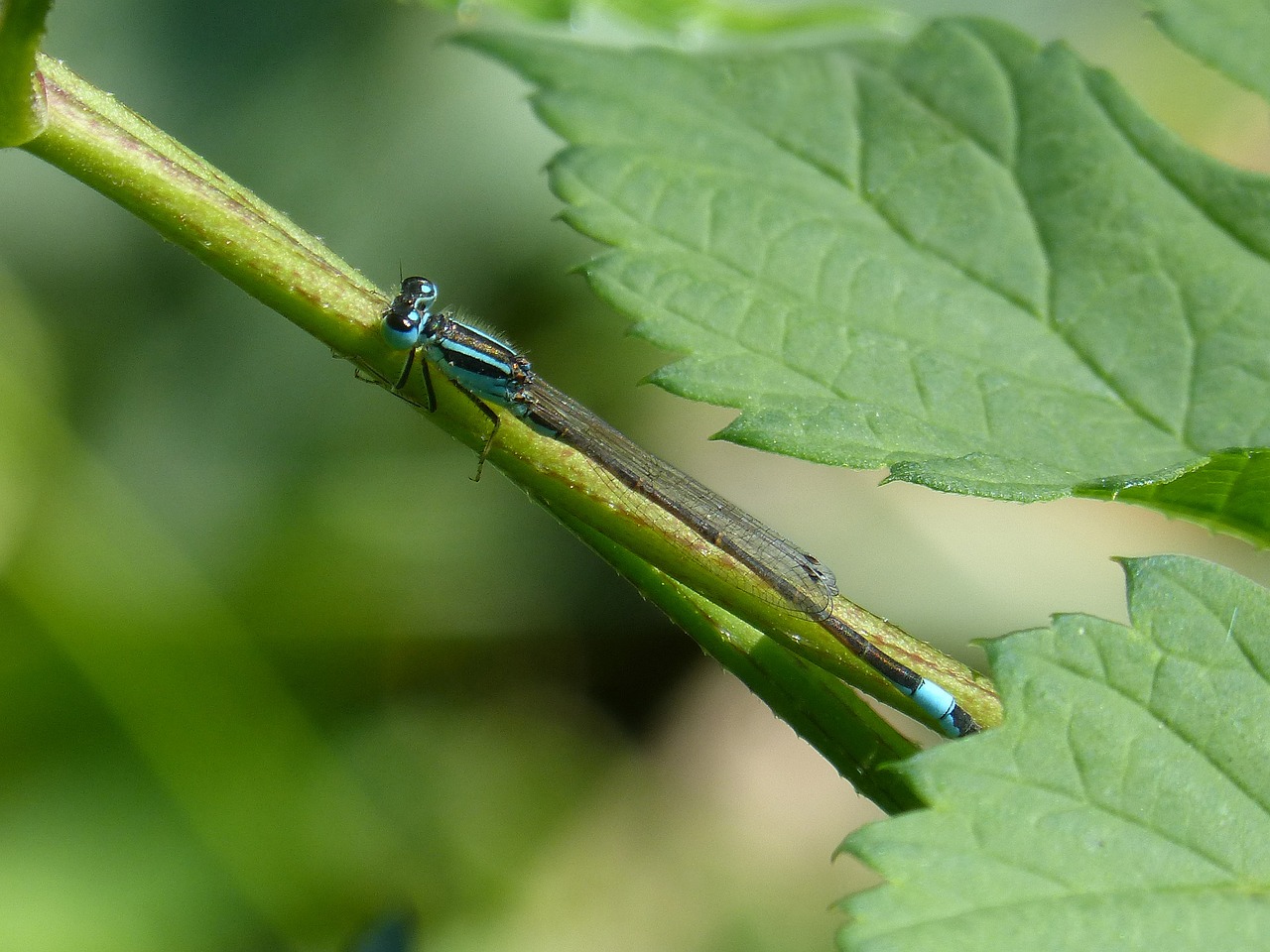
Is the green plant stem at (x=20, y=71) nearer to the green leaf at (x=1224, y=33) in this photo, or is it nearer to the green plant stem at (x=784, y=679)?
the green plant stem at (x=784, y=679)

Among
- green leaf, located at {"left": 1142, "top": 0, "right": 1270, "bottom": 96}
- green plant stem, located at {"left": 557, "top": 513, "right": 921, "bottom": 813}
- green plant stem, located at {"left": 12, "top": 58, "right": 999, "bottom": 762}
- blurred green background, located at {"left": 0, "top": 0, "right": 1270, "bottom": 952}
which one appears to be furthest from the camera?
blurred green background, located at {"left": 0, "top": 0, "right": 1270, "bottom": 952}

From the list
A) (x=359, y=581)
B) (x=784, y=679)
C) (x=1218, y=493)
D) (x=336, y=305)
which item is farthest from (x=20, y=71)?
(x=359, y=581)

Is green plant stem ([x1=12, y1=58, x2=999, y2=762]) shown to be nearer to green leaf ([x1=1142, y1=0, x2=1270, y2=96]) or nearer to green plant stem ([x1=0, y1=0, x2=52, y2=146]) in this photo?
green plant stem ([x1=0, y1=0, x2=52, y2=146])

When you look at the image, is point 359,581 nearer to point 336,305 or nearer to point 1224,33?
point 336,305

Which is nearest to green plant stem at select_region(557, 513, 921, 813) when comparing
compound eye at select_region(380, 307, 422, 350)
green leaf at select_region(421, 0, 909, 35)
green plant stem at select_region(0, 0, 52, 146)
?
compound eye at select_region(380, 307, 422, 350)

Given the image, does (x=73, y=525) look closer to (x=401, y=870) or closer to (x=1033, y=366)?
(x=401, y=870)

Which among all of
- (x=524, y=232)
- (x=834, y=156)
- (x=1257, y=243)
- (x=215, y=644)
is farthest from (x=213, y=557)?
(x=1257, y=243)
